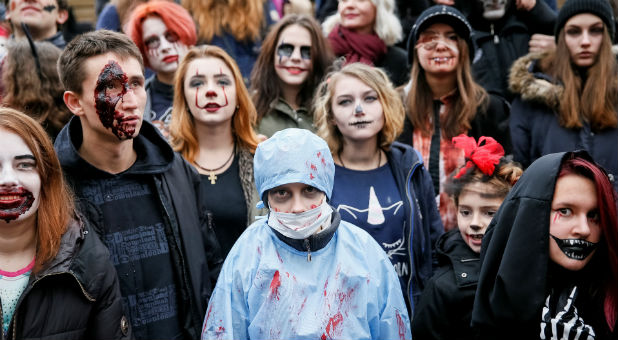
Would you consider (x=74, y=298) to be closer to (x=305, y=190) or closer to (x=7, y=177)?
(x=7, y=177)

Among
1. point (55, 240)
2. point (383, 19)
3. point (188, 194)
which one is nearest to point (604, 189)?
point (188, 194)

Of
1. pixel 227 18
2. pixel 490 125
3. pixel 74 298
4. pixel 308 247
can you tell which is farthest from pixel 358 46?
pixel 74 298

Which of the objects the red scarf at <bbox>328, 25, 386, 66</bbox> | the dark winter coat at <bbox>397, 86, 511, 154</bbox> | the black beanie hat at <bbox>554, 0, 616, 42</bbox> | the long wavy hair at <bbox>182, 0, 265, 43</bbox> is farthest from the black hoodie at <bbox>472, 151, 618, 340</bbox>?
the long wavy hair at <bbox>182, 0, 265, 43</bbox>

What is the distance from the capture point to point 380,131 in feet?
14.3

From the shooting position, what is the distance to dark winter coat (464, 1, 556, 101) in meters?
5.70

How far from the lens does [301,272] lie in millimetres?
3299

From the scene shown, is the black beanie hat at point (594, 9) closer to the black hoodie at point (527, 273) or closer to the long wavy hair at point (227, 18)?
the black hoodie at point (527, 273)

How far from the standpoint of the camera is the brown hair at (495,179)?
400cm

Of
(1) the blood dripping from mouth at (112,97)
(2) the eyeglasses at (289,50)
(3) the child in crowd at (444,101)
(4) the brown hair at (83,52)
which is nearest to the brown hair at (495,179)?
(3) the child in crowd at (444,101)

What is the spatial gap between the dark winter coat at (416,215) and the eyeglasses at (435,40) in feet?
3.35

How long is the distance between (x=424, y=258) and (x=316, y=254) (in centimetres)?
106

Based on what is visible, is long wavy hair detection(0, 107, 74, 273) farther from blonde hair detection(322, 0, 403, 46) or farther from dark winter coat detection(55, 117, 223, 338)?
blonde hair detection(322, 0, 403, 46)

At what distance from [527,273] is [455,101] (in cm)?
233

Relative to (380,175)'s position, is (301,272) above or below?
below
